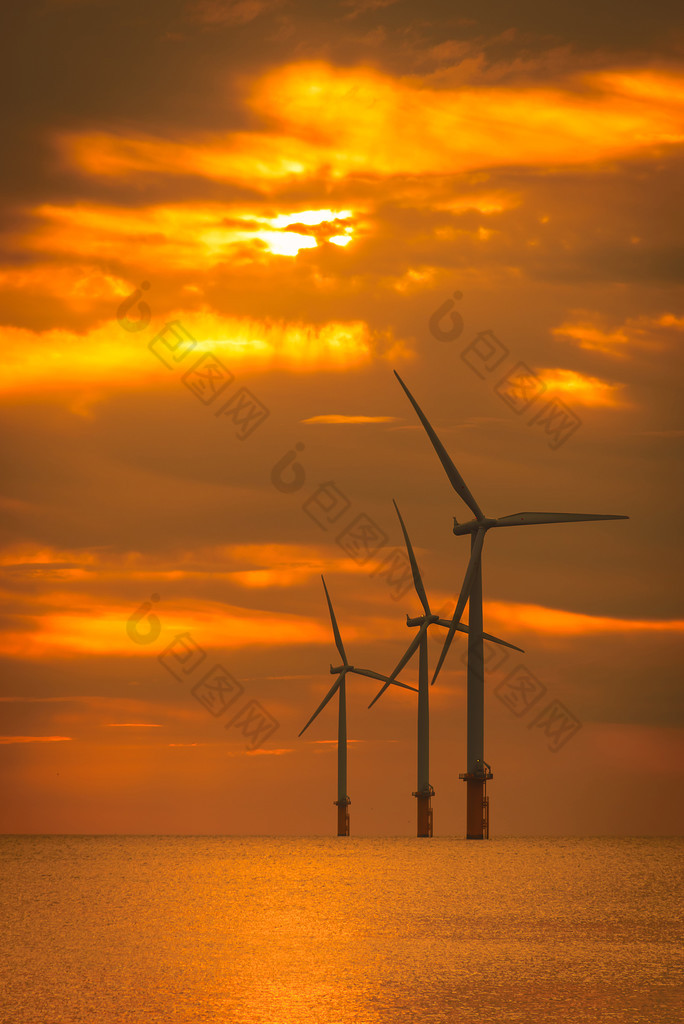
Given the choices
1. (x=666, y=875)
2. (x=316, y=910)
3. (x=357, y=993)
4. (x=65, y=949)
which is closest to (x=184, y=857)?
(x=666, y=875)

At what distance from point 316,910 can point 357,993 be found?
1506 cm

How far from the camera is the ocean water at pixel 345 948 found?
2112 centimetres

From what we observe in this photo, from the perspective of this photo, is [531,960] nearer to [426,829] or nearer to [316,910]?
[316,910]

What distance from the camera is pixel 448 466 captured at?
3140 inches

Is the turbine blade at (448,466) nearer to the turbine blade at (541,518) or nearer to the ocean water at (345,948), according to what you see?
the turbine blade at (541,518)

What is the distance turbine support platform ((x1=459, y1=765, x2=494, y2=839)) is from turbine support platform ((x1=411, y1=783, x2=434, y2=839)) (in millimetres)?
21682

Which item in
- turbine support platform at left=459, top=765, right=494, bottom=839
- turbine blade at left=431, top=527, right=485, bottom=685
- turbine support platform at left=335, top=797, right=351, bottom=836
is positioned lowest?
turbine support platform at left=335, top=797, right=351, bottom=836

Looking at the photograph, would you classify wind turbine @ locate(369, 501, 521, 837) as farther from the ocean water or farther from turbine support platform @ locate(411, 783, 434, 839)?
the ocean water

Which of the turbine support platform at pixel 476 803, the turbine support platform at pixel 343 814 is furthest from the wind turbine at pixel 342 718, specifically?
the turbine support platform at pixel 476 803

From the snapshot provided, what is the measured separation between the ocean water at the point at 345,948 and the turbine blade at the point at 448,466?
31334 mm

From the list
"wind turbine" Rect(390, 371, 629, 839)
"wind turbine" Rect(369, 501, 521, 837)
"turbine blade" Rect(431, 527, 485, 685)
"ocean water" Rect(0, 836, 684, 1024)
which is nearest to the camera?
"ocean water" Rect(0, 836, 684, 1024)

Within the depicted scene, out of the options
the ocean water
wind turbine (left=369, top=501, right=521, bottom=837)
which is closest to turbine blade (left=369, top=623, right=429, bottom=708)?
wind turbine (left=369, top=501, right=521, bottom=837)

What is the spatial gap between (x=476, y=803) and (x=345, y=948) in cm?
5567

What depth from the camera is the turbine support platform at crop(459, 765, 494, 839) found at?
8169 centimetres
